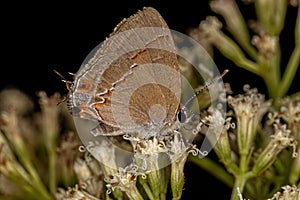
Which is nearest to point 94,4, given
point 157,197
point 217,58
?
point 217,58

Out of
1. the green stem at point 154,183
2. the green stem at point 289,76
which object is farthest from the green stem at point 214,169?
the green stem at point 154,183

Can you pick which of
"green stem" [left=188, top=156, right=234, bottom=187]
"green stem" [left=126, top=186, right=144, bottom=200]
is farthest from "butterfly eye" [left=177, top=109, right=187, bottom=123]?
"green stem" [left=188, top=156, right=234, bottom=187]

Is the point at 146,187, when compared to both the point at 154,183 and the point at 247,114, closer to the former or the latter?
the point at 154,183

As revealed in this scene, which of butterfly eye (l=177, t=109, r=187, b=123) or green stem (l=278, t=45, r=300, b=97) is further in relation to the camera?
green stem (l=278, t=45, r=300, b=97)

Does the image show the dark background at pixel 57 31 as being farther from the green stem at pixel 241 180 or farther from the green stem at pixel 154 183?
the green stem at pixel 154 183

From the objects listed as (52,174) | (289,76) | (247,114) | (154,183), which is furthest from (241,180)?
(52,174)

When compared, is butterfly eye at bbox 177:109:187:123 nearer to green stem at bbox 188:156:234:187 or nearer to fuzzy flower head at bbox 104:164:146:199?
fuzzy flower head at bbox 104:164:146:199
